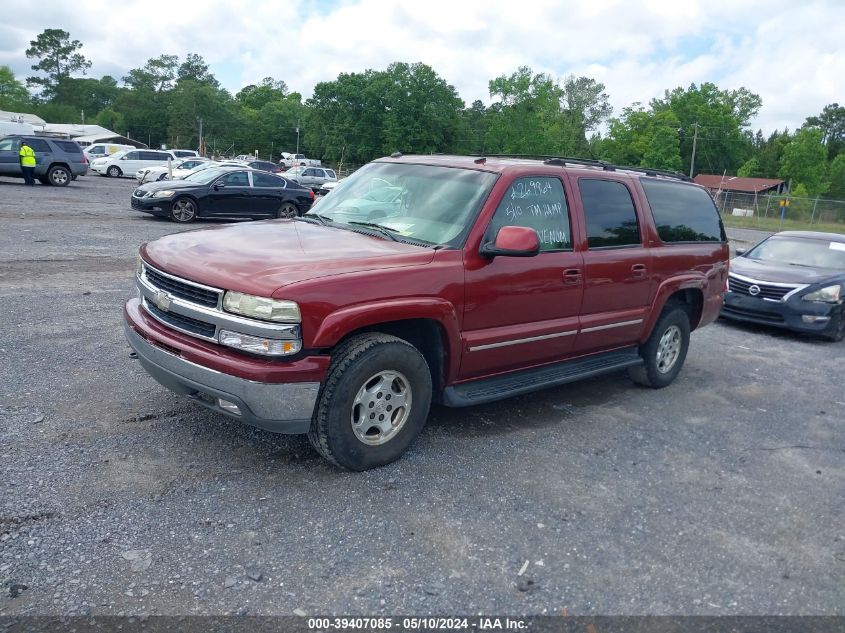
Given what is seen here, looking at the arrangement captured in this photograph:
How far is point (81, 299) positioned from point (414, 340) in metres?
5.27

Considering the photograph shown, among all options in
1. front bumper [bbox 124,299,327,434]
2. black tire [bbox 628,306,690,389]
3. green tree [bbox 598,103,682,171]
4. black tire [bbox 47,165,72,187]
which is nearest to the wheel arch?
front bumper [bbox 124,299,327,434]

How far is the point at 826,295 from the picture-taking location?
31.3ft

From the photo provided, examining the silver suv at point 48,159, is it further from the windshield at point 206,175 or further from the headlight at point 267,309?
the headlight at point 267,309

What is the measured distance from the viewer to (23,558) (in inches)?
125

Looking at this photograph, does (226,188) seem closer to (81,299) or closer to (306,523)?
(81,299)

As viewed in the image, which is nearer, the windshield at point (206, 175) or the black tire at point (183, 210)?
the black tire at point (183, 210)

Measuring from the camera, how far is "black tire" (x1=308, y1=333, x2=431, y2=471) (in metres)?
4.02

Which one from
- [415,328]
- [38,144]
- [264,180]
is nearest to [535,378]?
[415,328]

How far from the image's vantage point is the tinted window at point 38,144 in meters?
24.5

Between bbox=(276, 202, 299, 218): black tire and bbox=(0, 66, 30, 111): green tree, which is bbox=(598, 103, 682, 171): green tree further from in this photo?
bbox=(0, 66, 30, 111): green tree

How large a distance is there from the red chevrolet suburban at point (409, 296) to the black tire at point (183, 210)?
12.4 metres

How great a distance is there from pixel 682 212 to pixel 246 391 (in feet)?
15.2

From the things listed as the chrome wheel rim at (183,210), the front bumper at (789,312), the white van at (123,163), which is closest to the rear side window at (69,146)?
Answer: the white van at (123,163)

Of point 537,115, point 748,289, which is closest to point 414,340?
point 748,289
